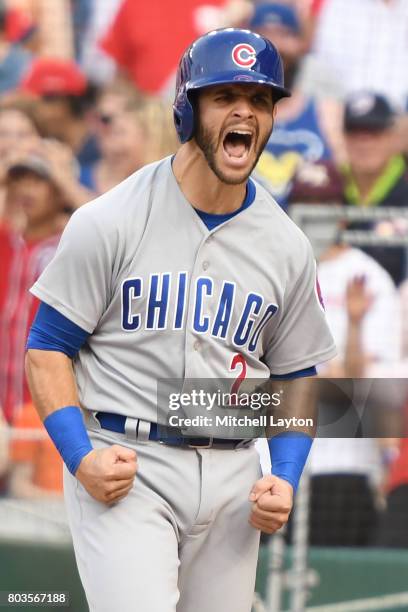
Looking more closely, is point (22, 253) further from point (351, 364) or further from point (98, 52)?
point (351, 364)

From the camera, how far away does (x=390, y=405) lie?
509 cm

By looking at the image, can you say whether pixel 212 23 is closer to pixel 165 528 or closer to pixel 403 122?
pixel 403 122

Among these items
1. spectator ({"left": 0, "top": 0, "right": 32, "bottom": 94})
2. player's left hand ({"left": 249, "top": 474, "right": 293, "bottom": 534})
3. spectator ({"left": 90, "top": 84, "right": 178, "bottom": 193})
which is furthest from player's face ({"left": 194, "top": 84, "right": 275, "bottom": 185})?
spectator ({"left": 0, "top": 0, "right": 32, "bottom": 94})

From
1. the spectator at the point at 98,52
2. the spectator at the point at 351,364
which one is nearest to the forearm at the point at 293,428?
the spectator at the point at 351,364

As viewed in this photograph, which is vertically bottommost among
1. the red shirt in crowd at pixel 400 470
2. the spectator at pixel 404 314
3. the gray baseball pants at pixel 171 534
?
the gray baseball pants at pixel 171 534

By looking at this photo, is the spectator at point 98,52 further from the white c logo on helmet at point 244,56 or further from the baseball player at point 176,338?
the white c logo on helmet at point 244,56

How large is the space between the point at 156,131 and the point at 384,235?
4.80ft

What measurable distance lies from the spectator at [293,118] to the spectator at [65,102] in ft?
3.13

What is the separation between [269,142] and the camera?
5.74 m

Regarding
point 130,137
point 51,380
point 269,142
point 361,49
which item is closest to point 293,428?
point 51,380

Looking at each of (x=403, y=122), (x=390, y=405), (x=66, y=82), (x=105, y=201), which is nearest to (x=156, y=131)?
(x=66, y=82)

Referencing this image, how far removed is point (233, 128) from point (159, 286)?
1.31ft

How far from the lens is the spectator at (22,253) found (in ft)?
18.4

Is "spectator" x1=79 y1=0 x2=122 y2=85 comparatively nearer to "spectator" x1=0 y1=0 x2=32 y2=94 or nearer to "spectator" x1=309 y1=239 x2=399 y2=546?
"spectator" x1=0 y1=0 x2=32 y2=94
